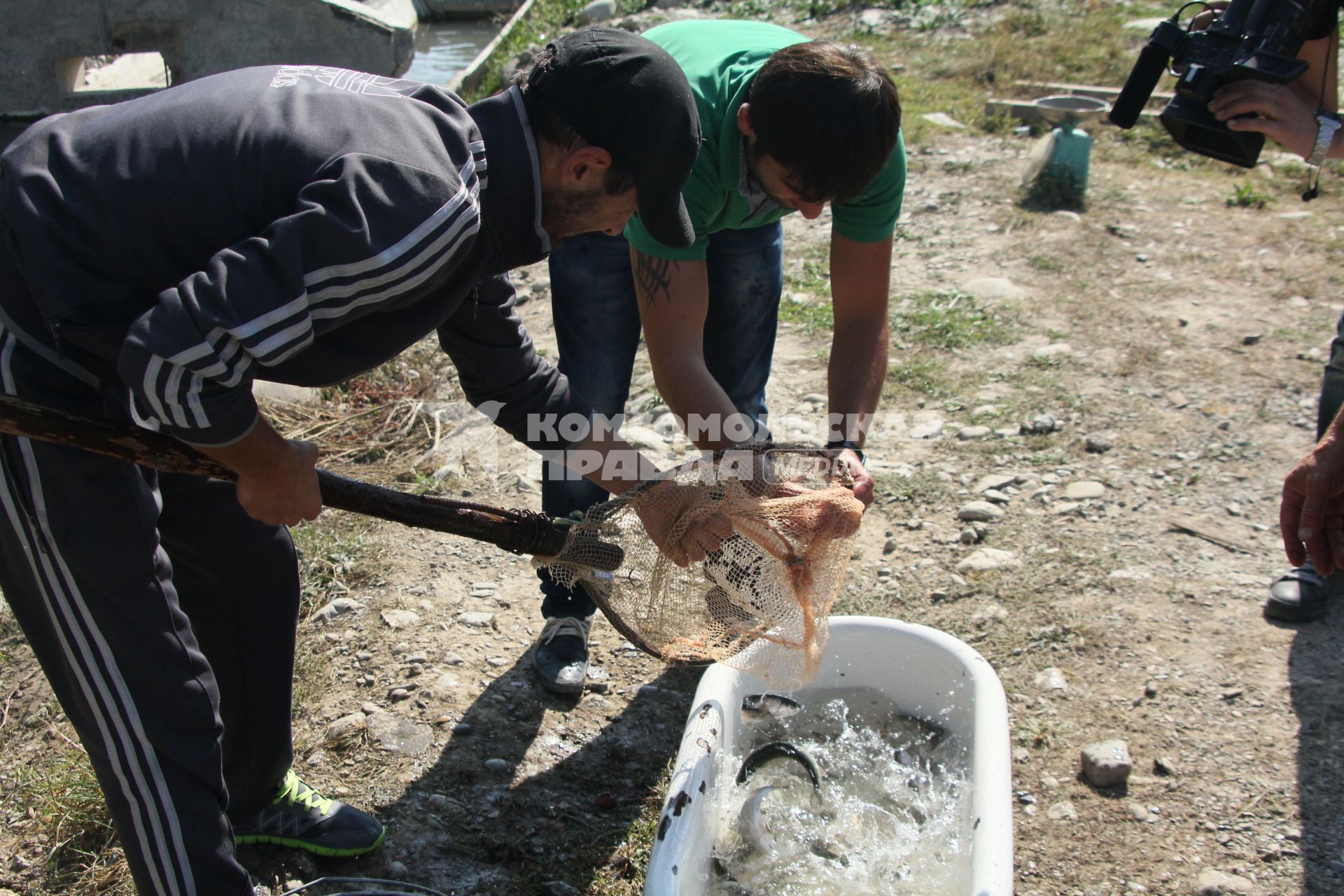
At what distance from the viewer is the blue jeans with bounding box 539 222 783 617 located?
2.73 m

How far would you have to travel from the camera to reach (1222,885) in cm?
233

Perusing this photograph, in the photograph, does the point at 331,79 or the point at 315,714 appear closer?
the point at 331,79

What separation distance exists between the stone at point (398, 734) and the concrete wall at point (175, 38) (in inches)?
155

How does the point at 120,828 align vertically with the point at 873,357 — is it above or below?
below

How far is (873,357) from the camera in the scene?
2701 millimetres

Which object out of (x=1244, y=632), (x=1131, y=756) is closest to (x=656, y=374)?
(x=1131, y=756)

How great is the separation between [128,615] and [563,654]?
1355 millimetres

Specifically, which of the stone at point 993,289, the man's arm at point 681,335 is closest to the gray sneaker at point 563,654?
the man's arm at point 681,335

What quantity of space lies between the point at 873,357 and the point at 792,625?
83cm

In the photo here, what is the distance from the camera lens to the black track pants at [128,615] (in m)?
1.64

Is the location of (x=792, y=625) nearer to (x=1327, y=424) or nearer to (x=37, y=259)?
(x=37, y=259)

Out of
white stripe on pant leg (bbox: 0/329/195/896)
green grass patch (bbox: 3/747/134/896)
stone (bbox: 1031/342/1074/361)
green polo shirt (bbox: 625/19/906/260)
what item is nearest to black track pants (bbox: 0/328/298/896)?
white stripe on pant leg (bbox: 0/329/195/896)

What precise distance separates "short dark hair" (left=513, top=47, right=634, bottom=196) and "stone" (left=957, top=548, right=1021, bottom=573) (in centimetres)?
206

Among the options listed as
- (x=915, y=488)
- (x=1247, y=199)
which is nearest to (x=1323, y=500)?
(x=915, y=488)
